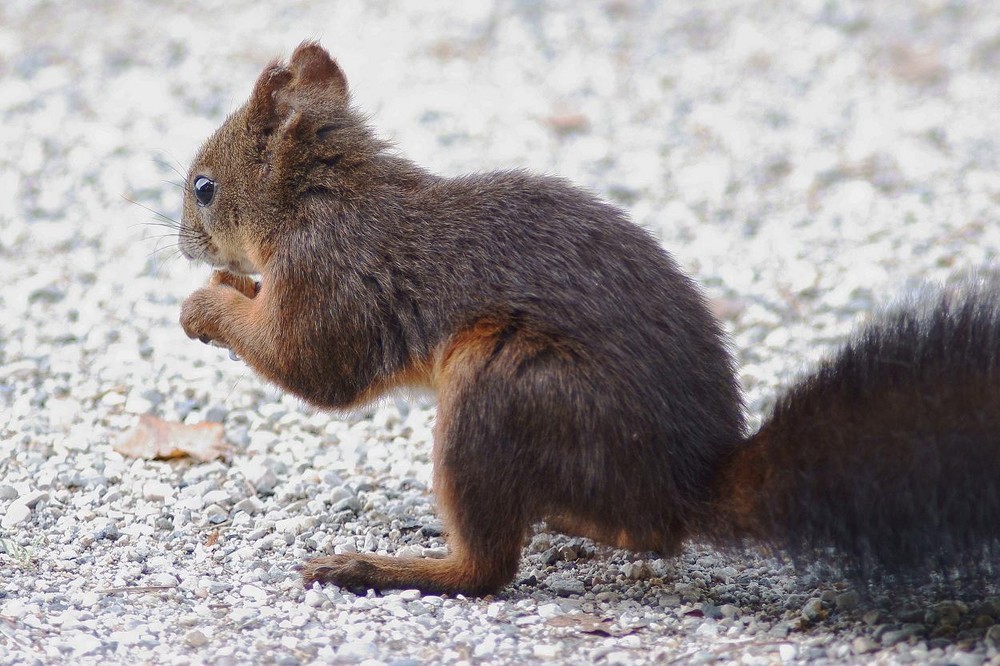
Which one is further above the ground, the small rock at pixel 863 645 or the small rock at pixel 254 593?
the small rock at pixel 254 593

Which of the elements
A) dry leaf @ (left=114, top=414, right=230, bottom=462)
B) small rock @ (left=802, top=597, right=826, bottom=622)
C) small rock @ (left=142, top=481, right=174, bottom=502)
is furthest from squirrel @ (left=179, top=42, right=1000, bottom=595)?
dry leaf @ (left=114, top=414, right=230, bottom=462)

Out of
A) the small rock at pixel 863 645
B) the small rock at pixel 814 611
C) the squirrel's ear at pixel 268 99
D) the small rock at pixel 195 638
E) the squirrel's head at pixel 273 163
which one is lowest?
the small rock at pixel 863 645

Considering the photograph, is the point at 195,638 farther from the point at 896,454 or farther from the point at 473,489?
the point at 896,454

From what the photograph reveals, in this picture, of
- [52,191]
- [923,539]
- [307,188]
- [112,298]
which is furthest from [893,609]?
[52,191]

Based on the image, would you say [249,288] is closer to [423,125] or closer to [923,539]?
[923,539]

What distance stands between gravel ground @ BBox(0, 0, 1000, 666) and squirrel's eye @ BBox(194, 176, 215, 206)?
1.49 ft

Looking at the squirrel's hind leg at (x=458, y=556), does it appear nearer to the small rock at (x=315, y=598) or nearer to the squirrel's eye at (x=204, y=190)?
the small rock at (x=315, y=598)

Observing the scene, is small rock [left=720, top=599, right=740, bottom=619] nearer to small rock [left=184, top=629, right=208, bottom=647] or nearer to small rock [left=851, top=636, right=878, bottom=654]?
small rock [left=851, top=636, right=878, bottom=654]

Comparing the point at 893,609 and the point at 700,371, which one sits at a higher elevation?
the point at 700,371

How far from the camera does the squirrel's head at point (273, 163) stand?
3.48m

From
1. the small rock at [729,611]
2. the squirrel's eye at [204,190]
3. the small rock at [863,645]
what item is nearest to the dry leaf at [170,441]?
the squirrel's eye at [204,190]

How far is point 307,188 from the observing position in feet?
11.4

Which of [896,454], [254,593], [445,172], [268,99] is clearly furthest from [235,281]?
[445,172]

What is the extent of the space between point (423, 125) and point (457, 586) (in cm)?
443
